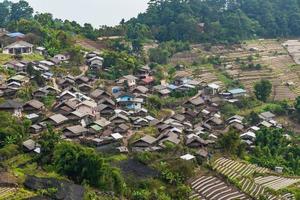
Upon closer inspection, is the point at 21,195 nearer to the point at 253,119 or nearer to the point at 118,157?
the point at 118,157

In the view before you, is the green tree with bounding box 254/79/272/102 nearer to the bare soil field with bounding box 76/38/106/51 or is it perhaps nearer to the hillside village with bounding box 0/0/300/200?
the hillside village with bounding box 0/0/300/200

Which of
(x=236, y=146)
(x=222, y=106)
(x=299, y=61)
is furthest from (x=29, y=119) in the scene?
(x=299, y=61)

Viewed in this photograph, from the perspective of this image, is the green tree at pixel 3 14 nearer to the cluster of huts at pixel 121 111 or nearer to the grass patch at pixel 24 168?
the cluster of huts at pixel 121 111

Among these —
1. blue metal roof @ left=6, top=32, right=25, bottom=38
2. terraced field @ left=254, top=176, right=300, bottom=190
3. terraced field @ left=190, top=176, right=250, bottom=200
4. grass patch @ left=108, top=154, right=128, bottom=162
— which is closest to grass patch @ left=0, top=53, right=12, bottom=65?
blue metal roof @ left=6, top=32, right=25, bottom=38

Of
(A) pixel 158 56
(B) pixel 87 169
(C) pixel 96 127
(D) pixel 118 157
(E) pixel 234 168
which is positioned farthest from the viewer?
(A) pixel 158 56

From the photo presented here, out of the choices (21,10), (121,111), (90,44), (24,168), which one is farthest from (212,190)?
(21,10)

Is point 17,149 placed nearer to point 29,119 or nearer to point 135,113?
point 29,119
